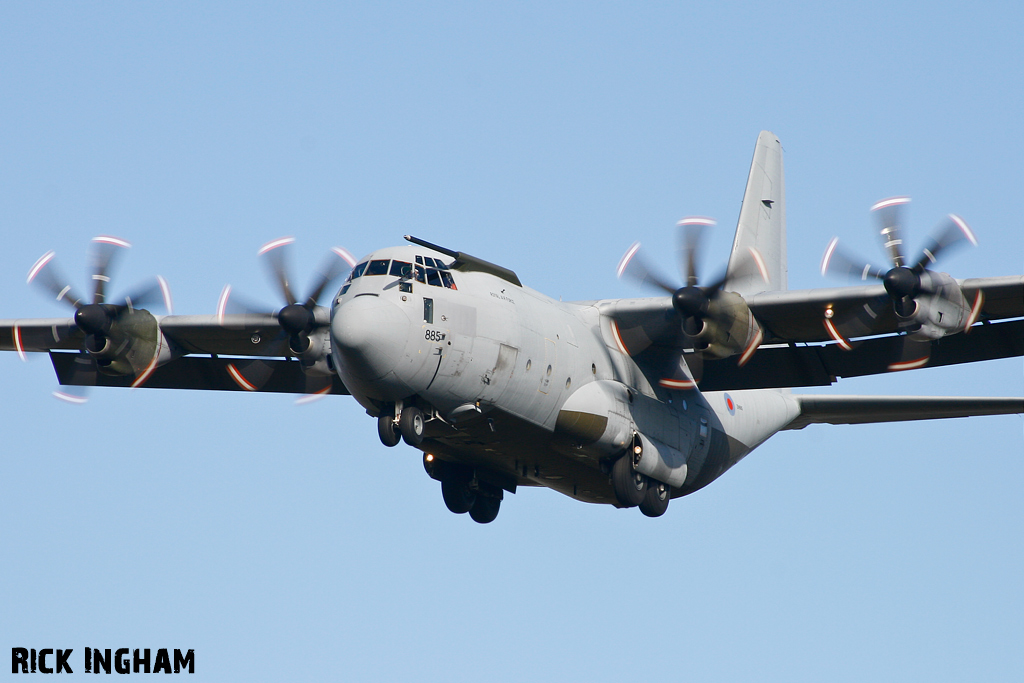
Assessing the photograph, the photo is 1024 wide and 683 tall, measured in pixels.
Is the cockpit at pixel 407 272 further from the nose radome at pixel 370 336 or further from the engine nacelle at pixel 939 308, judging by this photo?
A: the engine nacelle at pixel 939 308

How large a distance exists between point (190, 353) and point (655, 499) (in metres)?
9.37

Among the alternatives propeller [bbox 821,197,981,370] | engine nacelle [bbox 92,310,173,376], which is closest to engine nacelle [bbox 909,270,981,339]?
propeller [bbox 821,197,981,370]

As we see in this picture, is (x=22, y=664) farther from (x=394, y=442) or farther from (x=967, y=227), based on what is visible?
(x=967, y=227)

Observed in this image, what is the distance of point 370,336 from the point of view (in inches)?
695

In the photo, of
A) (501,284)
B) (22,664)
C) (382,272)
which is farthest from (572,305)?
(22,664)

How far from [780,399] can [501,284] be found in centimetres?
845

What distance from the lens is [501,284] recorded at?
20.2 meters

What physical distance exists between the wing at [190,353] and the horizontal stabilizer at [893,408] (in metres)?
9.96

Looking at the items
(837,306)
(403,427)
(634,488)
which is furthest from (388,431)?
(837,306)

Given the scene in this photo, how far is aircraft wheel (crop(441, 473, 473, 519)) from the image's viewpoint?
23188 mm

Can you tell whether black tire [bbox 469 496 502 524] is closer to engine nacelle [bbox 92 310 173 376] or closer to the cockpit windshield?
the cockpit windshield

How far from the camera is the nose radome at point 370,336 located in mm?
17656

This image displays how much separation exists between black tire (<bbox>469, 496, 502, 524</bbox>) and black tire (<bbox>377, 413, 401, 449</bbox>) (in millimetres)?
5152

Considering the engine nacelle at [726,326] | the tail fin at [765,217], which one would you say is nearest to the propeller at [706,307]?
the engine nacelle at [726,326]
